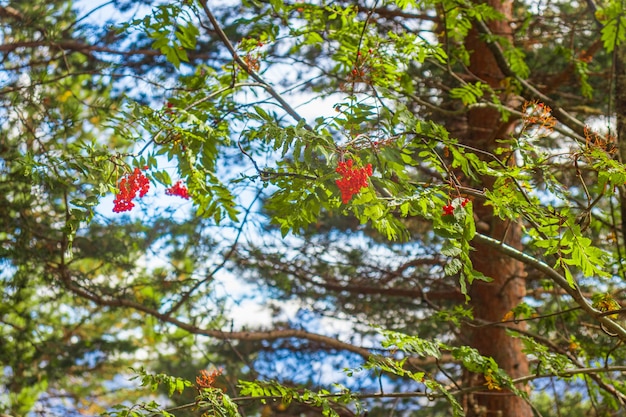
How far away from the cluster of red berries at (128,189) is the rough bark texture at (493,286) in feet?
10.3

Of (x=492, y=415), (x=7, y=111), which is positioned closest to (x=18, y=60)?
(x=7, y=111)

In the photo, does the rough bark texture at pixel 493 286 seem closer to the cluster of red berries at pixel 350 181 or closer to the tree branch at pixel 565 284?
the tree branch at pixel 565 284

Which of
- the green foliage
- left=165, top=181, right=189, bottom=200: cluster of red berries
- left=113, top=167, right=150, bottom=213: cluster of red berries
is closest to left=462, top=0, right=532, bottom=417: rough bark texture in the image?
the green foliage

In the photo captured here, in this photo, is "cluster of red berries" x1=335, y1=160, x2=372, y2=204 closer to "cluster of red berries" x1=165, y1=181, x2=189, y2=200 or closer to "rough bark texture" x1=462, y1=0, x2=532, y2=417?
"cluster of red berries" x1=165, y1=181, x2=189, y2=200

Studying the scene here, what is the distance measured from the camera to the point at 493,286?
6137 millimetres

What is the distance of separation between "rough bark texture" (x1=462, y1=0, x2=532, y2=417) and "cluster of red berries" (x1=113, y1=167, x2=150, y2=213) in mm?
3151

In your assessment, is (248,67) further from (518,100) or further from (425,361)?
(425,361)

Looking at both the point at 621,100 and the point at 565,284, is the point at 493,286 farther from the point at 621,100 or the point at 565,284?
the point at 565,284

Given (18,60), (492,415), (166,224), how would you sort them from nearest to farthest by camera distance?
(492,415) → (166,224) → (18,60)

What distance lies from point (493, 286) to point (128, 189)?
381cm

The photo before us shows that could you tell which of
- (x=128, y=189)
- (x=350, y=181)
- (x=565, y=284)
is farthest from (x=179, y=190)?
(x=565, y=284)

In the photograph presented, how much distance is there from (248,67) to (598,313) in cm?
202

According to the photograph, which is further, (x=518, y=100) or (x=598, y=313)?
(x=518, y=100)

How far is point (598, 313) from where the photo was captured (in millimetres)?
3328
